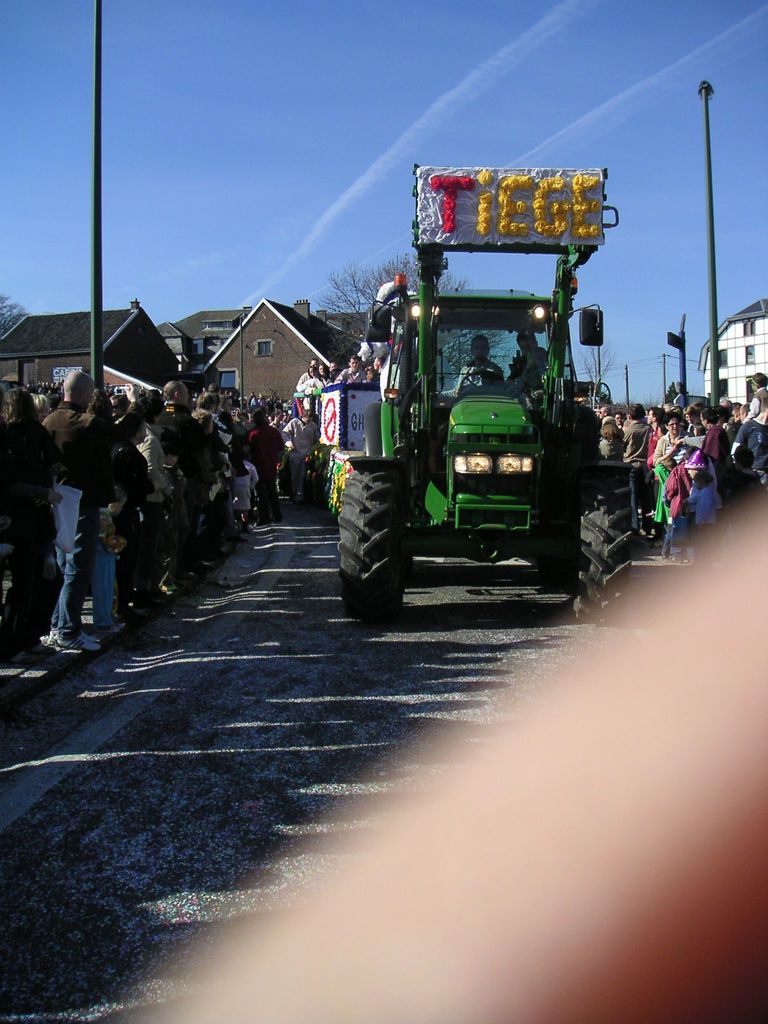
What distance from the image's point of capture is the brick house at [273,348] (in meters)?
70.2

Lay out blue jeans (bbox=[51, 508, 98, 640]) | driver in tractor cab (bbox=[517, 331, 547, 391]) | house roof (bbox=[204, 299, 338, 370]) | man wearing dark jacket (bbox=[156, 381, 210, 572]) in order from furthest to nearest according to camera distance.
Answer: house roof (bbox=[204, 299, 338, 370])
man wearing dark jacket (bbox=[156, 381, 210, 572])
driver in tractor cab (bbox=[517, 331, 547, 391])
blue jeans (bbox=[51, 508, 98, 640])

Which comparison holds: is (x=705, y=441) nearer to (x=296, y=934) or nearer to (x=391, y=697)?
(x=391, y=697)

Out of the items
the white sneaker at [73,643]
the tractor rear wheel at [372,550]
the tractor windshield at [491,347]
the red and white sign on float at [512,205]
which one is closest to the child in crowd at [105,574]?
the white sneaker at [73,643]

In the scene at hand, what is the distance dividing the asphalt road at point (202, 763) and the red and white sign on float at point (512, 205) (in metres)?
3.20

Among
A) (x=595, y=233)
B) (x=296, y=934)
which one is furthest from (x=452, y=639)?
(x=296, y=934)

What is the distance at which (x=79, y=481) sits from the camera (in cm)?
754

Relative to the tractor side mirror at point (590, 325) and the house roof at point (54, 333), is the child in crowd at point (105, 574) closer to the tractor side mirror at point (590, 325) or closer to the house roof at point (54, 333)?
the tractor side mirror at point (590, 325)

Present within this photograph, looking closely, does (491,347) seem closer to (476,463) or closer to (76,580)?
(476,463)

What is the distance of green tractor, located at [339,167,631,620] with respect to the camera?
8516mm

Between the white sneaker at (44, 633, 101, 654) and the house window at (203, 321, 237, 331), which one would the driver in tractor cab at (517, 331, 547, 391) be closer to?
the white sneaker at (44, 633, 101, 654)

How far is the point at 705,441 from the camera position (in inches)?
488

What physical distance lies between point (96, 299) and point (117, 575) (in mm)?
4315

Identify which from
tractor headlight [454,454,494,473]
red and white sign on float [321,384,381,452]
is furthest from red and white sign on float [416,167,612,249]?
red and white sign on float [321,384,381,452]

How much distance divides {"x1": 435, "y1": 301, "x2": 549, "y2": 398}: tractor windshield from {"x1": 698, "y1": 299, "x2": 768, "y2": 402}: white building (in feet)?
245
